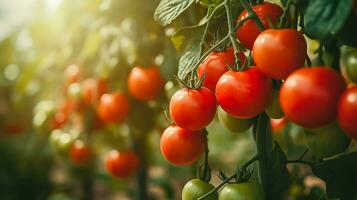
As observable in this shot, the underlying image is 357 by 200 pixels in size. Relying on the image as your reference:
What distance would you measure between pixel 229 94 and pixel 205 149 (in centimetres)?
21

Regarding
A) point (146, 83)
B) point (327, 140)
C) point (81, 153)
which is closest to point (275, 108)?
point (327, 140)

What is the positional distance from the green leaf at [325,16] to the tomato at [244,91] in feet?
0.37

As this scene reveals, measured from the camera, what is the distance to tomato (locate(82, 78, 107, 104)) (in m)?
1.59

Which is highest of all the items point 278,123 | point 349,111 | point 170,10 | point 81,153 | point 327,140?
point 170,10

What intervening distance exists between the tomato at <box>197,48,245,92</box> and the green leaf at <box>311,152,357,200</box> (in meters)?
0.23

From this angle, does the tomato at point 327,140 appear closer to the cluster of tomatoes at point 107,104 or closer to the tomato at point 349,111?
the tomato at point 349,111

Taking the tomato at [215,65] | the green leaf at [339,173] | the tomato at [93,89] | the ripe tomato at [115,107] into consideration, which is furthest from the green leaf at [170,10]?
the tomato at [93,89]

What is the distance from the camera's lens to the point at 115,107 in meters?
1.43

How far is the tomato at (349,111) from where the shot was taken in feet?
1.89

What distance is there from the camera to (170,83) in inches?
48.7

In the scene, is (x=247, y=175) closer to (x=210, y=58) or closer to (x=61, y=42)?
(x=210, y=58)

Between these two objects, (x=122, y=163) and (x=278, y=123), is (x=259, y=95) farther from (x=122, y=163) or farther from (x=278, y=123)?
(x=122, y=163)

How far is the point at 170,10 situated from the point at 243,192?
0.30 meters

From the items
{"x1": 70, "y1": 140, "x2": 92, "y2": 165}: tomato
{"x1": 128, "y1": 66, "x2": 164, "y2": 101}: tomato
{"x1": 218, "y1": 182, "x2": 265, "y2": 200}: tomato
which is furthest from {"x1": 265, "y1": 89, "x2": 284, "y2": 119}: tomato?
{"x1": 70, "y1": 140, "x2": 92, "y2": 165}: tomato
